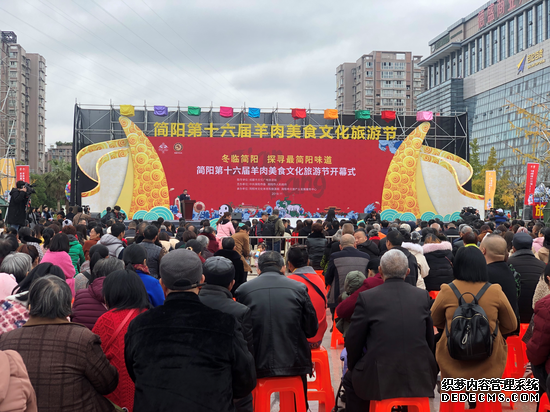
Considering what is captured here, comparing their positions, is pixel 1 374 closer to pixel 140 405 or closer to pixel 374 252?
pixel 140 405

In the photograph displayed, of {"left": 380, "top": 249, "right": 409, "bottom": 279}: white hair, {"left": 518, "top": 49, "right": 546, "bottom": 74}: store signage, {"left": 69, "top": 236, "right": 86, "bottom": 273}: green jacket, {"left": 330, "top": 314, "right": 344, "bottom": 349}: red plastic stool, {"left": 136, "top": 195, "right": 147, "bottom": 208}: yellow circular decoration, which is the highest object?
{"left": 518, "top": 49, "right": 546, "bottom": 74}: store signage

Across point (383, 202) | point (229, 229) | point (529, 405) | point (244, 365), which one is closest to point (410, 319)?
point (244, 365)

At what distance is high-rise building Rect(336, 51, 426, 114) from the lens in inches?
2212

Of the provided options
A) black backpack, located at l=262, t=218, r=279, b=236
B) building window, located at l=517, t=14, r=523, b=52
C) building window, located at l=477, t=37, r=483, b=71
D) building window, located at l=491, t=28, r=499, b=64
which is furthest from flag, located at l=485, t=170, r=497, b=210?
building window, located at l=477, t=37, r=483, b=71

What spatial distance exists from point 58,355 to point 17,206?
5635mm

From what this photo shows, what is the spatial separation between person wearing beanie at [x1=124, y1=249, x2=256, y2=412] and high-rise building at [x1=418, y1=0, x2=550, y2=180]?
131ft

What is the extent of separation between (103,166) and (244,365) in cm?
1482

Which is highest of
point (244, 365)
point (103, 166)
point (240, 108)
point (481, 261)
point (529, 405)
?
point (240, 108)

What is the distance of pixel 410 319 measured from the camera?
7.39 feet

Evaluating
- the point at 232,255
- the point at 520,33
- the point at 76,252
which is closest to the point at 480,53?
the point at 520,33

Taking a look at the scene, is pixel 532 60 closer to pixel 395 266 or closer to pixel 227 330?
pixel 395 266

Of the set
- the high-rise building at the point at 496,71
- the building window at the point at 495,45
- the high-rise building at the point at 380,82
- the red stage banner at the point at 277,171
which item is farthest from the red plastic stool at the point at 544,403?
the building window at the point at 495,45

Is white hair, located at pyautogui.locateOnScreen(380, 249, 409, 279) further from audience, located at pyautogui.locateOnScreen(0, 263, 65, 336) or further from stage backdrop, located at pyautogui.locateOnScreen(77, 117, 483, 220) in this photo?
stage backdrop, located at pyautogui.locateOnScreen(77, 117, 483, 220)

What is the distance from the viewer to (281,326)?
244cm
